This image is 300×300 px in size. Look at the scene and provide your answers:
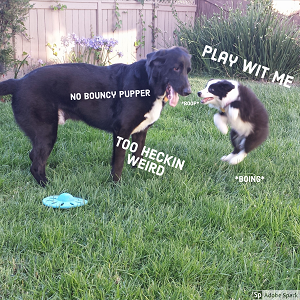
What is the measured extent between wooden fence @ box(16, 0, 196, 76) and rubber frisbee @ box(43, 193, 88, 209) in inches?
176

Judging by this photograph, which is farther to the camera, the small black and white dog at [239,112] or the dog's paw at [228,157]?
the dog's paw at [228,157]

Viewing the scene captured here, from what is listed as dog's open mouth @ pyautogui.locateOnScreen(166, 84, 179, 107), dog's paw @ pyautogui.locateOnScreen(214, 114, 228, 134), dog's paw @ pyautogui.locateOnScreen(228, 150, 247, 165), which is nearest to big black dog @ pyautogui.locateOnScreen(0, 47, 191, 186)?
dog's open mouth @ pyautogui.locateOnScreen(166, 84, 179, 107)

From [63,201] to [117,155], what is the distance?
65 cm

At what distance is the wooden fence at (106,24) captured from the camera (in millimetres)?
6332

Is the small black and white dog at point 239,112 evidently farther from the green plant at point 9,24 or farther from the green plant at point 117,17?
the green plant at point 117,17

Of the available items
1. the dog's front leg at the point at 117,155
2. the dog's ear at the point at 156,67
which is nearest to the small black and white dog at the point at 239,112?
the dog's ear at the point at 156,67

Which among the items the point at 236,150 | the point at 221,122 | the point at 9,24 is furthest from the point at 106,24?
the point at 236,150

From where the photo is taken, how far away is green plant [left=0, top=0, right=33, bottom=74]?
5.15m

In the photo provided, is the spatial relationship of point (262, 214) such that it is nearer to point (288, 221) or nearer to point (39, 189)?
point (288, 221)

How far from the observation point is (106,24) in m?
7.46

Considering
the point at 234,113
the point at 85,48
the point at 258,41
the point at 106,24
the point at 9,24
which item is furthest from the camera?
the point at 106,24

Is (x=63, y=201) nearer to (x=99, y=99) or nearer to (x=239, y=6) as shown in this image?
(x=99, y=99)

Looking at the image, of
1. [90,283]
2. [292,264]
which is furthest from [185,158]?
[90,283]

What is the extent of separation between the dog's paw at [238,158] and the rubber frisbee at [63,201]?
4.74 ft
